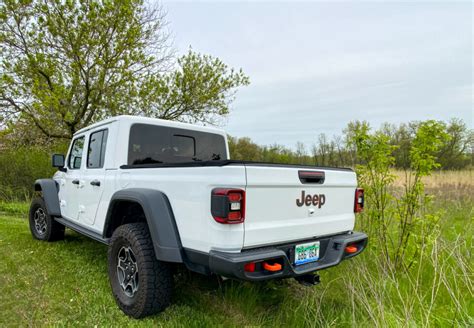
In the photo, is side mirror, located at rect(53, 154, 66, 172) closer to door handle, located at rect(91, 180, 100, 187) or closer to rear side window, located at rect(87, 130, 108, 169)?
rear side window, located at rect(87, 130, 108, 169)

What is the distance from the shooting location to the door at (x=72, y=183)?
13.1 ft

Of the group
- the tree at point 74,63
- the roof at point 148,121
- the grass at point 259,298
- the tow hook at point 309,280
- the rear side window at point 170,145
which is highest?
the tree at point 74,63

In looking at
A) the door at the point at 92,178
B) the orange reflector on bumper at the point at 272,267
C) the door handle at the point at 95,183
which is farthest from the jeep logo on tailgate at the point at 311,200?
the door handle at the point at 95,183

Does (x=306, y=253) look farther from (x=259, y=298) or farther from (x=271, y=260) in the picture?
(x=259, y=298)

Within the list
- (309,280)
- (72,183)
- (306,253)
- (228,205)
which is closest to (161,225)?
(228,205)

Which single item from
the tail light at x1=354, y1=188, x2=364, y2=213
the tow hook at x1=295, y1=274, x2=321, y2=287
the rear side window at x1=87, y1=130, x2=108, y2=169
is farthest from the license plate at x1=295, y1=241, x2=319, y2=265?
the rear side window at x1=87, y1=130, x2=108, y2=169

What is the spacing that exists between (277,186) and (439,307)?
1.96 m

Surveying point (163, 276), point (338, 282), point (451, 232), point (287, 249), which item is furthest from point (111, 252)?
point (451, 232)

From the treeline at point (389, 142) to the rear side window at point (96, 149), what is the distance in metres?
3.08

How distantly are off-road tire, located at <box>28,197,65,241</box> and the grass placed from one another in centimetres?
71

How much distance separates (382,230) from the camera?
3.71m

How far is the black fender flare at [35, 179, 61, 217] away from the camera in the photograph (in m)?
4.51

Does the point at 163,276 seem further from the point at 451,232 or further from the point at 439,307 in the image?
the point at 451,232

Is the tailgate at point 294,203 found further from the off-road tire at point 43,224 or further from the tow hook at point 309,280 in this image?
the off-road tire at point 43,224
